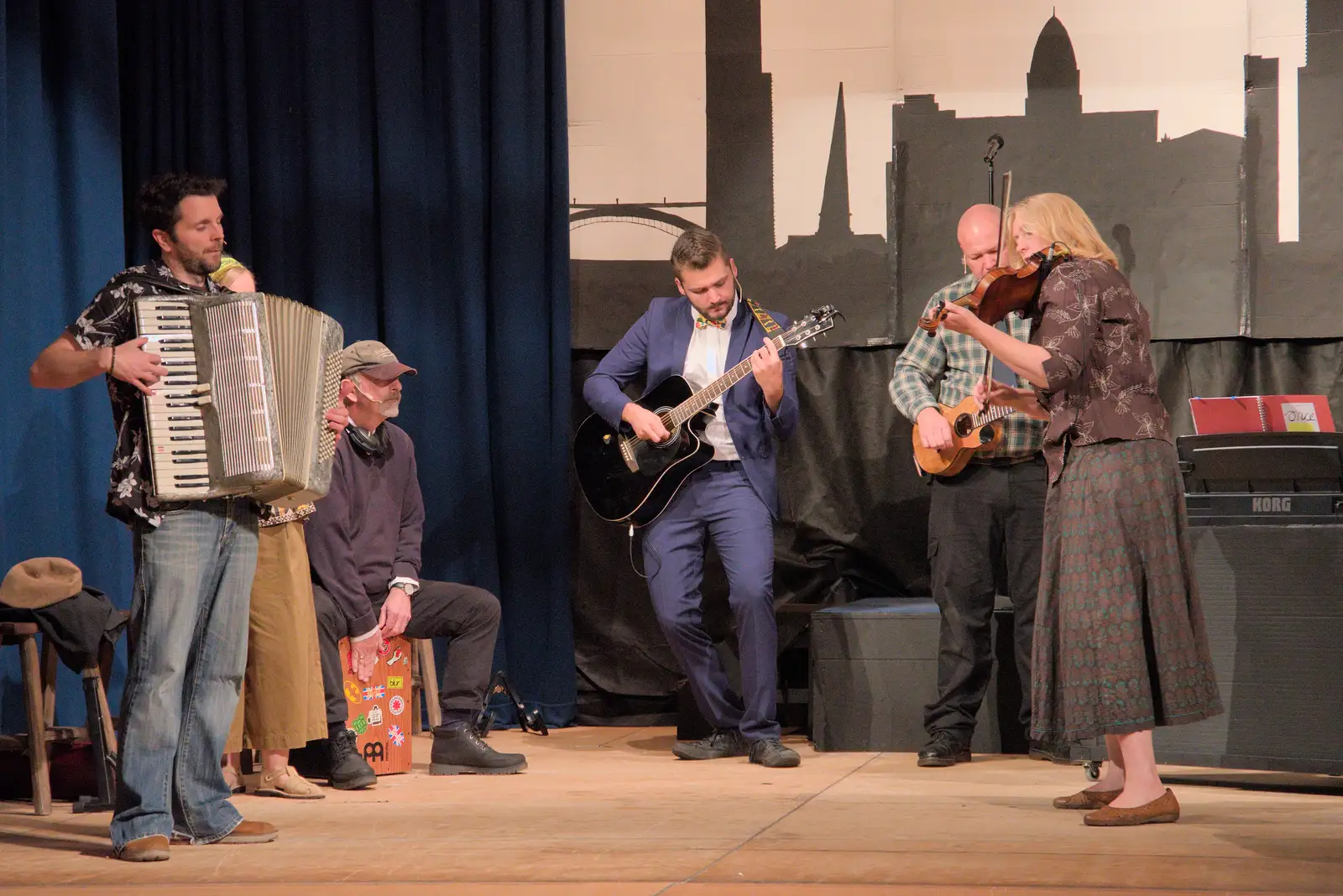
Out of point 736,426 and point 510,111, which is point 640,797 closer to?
point 736,426

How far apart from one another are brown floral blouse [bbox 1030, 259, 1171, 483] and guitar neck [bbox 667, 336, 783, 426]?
4.28 feet

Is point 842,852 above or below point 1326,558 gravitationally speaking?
below

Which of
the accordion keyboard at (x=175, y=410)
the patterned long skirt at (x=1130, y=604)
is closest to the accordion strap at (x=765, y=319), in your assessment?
the patterned long skirt at (x=1130, y=604)

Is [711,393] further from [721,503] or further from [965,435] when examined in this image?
[965,435]

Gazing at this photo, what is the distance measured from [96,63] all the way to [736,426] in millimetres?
2493

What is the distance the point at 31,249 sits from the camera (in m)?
4.68

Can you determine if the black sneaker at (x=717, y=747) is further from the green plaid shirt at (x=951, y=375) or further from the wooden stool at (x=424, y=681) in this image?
the green plaid shirt at (x=951, y=375)

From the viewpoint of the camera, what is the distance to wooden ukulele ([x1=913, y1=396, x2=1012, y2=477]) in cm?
446

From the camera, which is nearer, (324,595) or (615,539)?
(324,595)

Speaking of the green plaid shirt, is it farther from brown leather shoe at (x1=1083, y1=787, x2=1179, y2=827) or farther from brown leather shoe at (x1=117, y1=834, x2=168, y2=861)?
brown leather shoe at (x1=117, y1=834, x2=168, y2=861)

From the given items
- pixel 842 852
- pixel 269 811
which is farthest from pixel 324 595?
pixel 842 852

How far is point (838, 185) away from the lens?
17.7 feet

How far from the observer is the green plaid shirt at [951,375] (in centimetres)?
448

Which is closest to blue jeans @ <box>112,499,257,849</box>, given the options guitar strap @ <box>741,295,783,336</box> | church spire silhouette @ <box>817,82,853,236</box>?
guitar strap @ <box>741,295,783,336</box>
